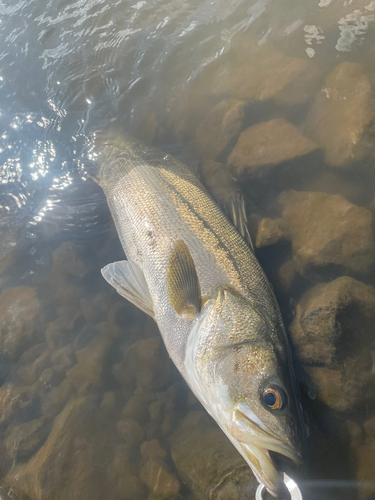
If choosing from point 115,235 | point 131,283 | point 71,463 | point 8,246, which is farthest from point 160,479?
point 8,246

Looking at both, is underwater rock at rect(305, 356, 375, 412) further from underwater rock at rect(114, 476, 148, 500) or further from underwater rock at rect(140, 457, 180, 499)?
underwater rock at rect(114, 476, 148, 500)

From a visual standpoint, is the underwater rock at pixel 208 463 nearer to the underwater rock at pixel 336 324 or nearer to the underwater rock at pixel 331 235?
the underwater rock at pixel 336 324

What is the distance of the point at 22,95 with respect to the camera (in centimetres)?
441

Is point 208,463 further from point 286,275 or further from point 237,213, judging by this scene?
point 237,213

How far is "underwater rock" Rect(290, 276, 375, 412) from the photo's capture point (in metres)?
2.36

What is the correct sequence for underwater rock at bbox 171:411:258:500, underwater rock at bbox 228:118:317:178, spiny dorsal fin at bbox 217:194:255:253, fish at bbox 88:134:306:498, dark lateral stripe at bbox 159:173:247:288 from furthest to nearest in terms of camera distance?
underwater rock at bbox 228:118:317:178 < spiny dorsal fin at bbox 217:194:255:253 < dark lateral stripe at bbox 159:173:247:288 < underwater rock at bbox 171:411:258:500 < fish at bbox 88:134:306:498

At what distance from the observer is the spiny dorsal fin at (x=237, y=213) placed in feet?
9.61

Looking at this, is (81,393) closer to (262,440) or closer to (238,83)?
(262,440)

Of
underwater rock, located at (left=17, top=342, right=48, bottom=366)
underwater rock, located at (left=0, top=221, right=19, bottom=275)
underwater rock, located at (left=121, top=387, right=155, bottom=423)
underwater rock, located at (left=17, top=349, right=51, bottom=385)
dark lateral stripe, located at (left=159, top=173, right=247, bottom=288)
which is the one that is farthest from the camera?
underwater rock, located at (left=0, top=221, right=19, bottom=275)

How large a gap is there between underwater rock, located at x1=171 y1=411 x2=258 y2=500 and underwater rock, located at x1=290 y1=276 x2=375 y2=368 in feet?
3.01

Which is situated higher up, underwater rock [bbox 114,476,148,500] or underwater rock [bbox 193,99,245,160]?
underwater rock [bbox 193,99,245,160]

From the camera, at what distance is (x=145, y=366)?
2.96 m

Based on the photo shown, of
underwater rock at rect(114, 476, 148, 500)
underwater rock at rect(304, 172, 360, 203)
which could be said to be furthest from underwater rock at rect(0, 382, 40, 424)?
underwater rock at rect(304, 172, 360, 203)

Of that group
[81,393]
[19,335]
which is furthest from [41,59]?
[81,393]
